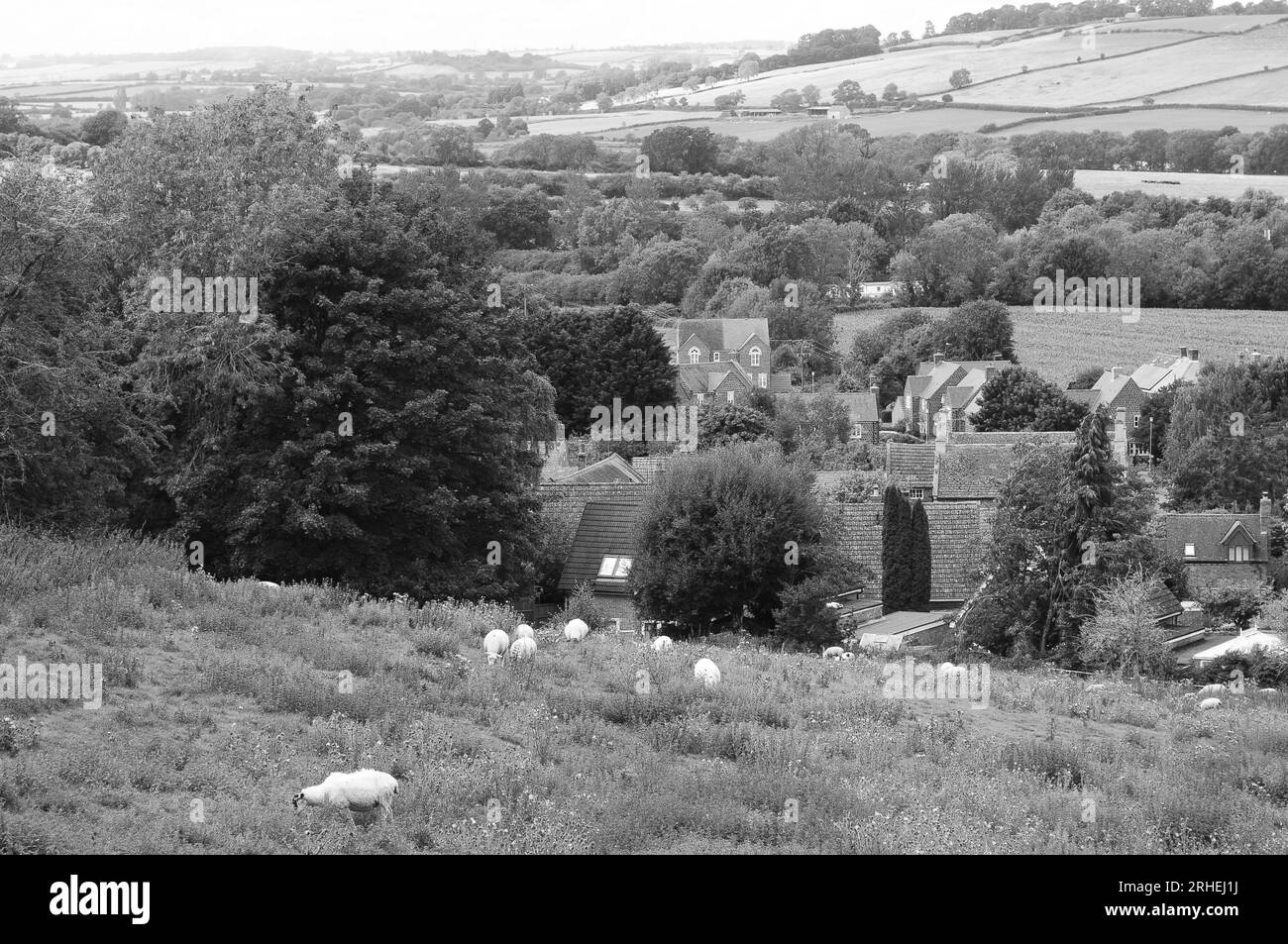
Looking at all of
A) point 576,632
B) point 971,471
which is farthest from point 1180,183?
point 576,632

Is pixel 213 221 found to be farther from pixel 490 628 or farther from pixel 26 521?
pixel 490 628

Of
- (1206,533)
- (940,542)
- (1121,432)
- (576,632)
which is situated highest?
(576,632)

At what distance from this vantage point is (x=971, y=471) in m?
60.4

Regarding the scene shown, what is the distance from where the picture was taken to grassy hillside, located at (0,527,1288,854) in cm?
970

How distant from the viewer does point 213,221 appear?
3266cm

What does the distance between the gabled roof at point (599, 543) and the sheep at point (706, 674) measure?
24045mm

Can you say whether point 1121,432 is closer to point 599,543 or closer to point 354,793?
point 599,543

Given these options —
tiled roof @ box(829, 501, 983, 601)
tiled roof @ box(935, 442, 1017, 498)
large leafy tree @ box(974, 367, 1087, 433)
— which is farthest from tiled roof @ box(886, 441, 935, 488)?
large leafy tree @ box(974, 367, 1087, 433)

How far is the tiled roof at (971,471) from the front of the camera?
194 feet

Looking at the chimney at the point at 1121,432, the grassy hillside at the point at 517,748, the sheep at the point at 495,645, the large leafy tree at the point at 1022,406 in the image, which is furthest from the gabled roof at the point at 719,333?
the sheep at the point at 495,645

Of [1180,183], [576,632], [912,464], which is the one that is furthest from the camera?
[1180,183]

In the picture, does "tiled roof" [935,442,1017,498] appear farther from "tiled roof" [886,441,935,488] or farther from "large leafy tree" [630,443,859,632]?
"large leafy tree" [630,443,859,632]

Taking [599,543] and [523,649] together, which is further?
[599,543]

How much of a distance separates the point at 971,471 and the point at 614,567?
24.3m
